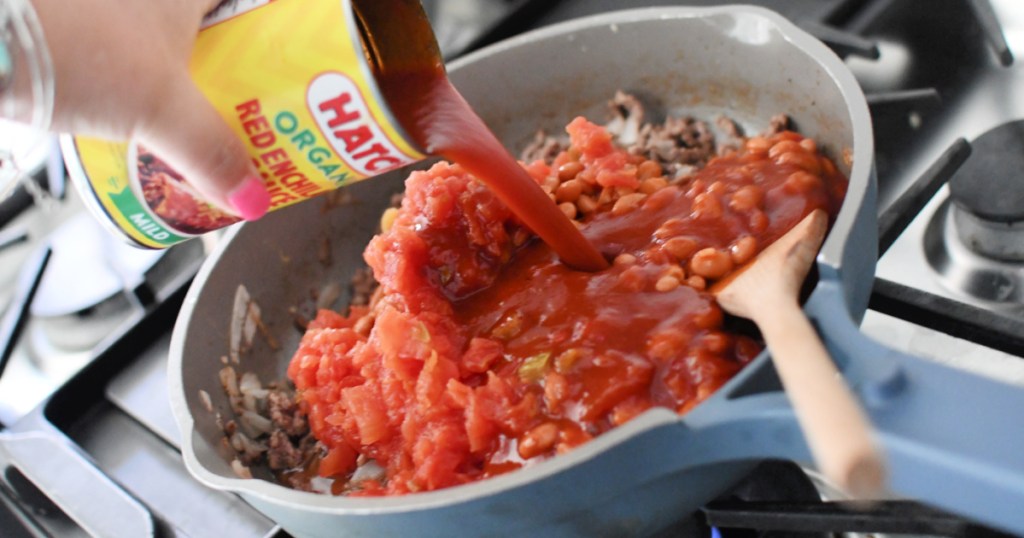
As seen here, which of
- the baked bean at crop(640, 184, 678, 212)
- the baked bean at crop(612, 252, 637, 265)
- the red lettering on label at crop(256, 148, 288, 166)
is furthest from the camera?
the baked bean at crop(640, 184, 678, 212)

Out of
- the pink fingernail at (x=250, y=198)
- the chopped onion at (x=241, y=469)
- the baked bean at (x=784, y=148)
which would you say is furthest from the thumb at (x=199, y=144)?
the baked bean at (x=784, y=148)

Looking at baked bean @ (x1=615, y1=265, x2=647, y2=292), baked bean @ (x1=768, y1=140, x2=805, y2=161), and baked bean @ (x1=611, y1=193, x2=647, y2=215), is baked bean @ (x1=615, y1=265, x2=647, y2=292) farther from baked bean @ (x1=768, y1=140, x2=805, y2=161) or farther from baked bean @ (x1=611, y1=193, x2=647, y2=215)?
baked bean @ (x1=768, y1=140, x2=805, y2=161)

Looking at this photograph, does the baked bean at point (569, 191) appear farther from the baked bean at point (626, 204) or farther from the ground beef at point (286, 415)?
the ground beef at point (286, 415)

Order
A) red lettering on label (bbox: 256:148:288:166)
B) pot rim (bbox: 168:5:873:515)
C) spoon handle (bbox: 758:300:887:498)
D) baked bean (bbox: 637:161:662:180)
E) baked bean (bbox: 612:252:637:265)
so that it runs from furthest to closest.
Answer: baked bean (bbox: 637:161:662:180)
baked bean (bbox: 612:252:637:265)
red lettering on label (bbox: 256:148:288:166)
pot rim (bbox: 168:5:873:515)
spoon handle (bbox: 758:300:887:498)

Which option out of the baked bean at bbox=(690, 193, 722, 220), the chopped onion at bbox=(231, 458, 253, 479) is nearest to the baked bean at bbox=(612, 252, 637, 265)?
the baked bean at bbox=(690, 193, 722, 220)

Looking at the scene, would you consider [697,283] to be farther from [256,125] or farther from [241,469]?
[241,469]
